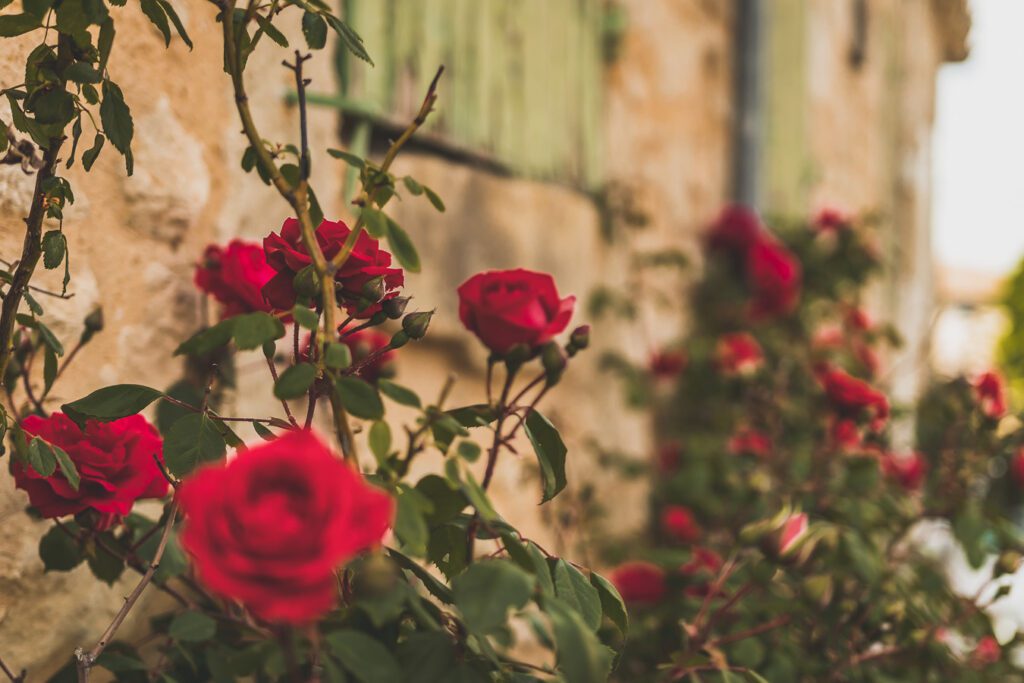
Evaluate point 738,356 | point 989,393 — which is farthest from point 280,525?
point 738,356

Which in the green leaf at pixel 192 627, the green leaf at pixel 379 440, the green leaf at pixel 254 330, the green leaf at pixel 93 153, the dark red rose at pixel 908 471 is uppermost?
the green leaf at pixel 93 153

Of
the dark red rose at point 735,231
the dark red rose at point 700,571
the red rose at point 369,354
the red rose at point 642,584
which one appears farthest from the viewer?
the dark red rose at point 735,231

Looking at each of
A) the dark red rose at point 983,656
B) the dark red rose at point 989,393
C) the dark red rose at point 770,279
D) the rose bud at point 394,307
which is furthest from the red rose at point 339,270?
the dark red rose at point 770,279

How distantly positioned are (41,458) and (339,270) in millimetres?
309

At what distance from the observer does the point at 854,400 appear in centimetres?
172

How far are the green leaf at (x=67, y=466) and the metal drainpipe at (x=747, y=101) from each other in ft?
9.17

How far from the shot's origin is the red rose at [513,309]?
85cm

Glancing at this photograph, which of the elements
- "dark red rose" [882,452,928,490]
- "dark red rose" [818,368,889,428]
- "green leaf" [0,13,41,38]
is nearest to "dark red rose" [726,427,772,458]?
"dark red rose" [882,452,928,490]

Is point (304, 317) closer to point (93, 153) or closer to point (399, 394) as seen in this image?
point (399, 394)

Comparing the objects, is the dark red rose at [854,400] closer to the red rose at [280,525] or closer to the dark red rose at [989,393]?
the dark red rose at [989,393]

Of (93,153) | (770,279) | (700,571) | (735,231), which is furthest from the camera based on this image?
(735,231)

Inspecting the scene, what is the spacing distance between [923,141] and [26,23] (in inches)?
272

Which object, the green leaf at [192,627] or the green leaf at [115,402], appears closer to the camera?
the green leaf at [192,627]

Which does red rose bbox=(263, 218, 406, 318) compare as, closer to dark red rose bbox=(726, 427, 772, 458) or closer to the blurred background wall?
the blurred background wall
